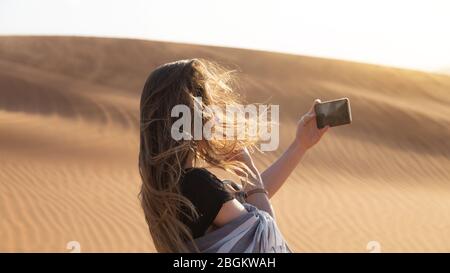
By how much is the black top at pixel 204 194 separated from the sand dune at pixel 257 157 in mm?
7080

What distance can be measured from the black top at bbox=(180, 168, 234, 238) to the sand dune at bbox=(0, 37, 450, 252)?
7.08 meters

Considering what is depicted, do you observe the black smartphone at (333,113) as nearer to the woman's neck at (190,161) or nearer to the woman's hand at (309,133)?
the woman's hand at (309,133)

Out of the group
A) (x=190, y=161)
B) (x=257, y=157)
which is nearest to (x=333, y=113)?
(x=190, y=161)

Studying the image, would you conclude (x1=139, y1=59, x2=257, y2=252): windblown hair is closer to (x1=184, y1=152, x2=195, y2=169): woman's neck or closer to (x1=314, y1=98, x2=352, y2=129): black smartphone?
(x1=184, y1=152, x2=195, y2=169): woman's neck

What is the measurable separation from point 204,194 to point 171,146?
0.64ft

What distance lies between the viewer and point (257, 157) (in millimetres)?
14797

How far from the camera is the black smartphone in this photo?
2.49 meters

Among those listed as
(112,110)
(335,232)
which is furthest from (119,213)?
(112,110)

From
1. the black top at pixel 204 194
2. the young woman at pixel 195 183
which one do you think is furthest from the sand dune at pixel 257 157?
the black top at pixel 204 194

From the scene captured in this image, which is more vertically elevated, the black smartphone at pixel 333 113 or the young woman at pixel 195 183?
the black smartphone at pixel 333 113

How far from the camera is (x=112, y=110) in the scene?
1708 centimetres

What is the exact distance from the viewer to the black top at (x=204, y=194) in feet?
6.77

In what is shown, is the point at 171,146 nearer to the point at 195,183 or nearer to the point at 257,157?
the point at 195,183
